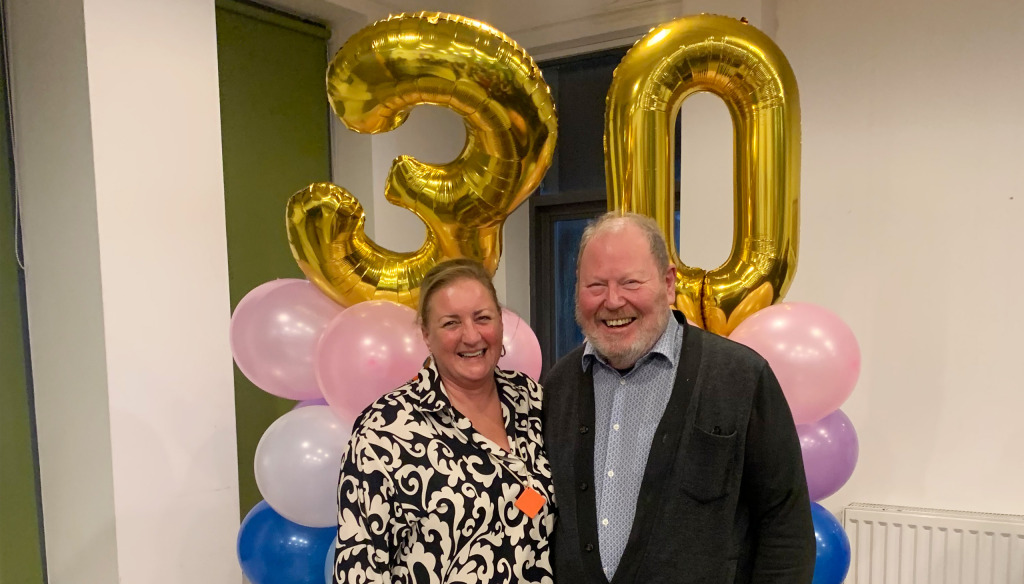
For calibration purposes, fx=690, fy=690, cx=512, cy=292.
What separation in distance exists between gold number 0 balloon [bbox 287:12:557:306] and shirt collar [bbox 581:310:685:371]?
527 mm

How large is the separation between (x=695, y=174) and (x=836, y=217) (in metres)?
0.52

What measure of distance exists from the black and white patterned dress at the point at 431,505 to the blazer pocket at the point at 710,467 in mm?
253

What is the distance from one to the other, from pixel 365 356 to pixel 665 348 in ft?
2.07

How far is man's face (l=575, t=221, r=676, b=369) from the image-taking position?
3.88 ft

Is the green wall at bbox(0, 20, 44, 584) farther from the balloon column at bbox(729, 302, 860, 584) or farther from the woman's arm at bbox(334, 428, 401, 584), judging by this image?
the balloon column at bbox(729, 302, 860, 584)

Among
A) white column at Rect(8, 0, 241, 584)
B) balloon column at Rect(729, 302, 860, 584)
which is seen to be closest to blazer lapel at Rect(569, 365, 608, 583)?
balloon column at Rect(729, 302, 860, 584)

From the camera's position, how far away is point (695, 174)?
2.65 metres

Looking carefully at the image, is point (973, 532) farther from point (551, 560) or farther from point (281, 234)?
point (281, 234)

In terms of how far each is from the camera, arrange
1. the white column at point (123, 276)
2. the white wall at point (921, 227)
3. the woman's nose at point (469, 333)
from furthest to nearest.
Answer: the white wall at point (921, 227) → the white column at point (123, 276) → the woman's nose at point (469, 333)

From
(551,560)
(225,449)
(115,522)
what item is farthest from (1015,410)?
(115,522)

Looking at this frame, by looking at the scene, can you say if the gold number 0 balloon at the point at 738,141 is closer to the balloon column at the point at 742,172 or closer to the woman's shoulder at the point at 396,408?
the balloon column at the point at 742,172

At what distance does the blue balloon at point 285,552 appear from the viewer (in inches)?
63.4

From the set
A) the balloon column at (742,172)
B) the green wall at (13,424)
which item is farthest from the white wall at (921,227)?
the green wall at (13,424)

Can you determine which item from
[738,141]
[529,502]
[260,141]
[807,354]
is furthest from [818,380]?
[260,141]
